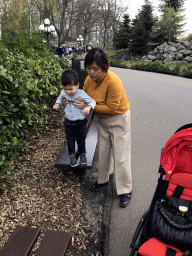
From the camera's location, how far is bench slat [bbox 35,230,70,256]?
83.4 inches

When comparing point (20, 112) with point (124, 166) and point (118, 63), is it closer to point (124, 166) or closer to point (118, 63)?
point (124, 166)

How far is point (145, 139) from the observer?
17.4ft

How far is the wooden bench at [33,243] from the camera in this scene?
6.87 ft

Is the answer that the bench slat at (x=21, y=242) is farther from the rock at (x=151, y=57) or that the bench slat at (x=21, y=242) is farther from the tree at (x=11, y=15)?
the tree at (x=11, y=15)

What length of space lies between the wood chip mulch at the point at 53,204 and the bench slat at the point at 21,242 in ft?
0.27

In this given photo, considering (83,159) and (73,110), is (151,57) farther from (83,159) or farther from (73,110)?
(73,110)

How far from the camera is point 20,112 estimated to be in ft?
9.19

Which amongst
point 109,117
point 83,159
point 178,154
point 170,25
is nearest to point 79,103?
point 109,117

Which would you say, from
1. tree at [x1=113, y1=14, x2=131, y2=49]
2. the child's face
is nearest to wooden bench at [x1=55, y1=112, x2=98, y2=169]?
the child's face

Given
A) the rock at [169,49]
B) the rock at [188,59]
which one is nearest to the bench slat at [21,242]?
the rock at [188,59]

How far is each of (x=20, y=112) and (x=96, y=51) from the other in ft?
4.11

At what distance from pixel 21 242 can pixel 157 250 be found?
1.30m

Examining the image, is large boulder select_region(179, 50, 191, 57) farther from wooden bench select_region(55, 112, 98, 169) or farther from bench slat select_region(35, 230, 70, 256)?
bench slat select_region(35, 230, 70, 256)

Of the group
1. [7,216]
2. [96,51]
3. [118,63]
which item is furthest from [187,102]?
[118,63]
